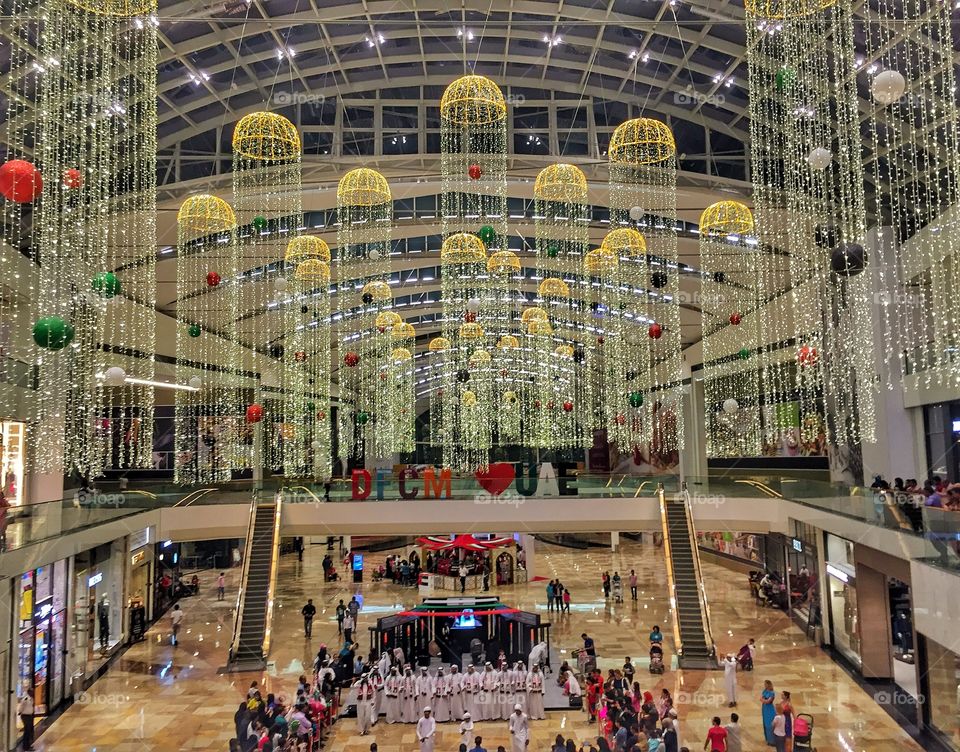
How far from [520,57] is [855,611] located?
12438mm

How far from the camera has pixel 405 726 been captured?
12398 millimetres

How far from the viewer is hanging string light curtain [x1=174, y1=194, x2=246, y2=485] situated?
12.6 m

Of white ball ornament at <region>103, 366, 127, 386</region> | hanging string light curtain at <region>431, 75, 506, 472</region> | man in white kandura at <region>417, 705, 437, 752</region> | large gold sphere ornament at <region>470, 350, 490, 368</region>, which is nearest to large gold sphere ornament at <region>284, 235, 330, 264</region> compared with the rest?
hanging string light curtain at <region>431, 75, 506, 472</region>

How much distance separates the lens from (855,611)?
48.2 feet

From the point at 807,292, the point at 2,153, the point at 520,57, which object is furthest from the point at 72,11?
the point at 807,292

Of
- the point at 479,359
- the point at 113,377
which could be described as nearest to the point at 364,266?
the point at 479,359

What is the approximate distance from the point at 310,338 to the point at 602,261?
18.1 metres

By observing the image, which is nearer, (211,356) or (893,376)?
(893,376)

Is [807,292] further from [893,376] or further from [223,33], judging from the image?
[223,33]

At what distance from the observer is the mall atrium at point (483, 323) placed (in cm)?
1100

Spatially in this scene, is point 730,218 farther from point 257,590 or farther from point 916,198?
point 257,590

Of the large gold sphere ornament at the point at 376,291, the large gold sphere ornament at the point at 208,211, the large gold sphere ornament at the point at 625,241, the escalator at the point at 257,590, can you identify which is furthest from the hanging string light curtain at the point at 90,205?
the large gold sphere ornament at the point at 625,241

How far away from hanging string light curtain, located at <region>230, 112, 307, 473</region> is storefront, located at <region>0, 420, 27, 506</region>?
541 centimetres

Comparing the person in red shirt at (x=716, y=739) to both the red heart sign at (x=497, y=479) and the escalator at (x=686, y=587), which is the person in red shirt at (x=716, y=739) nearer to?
the escalator at (x=686, y=587)
